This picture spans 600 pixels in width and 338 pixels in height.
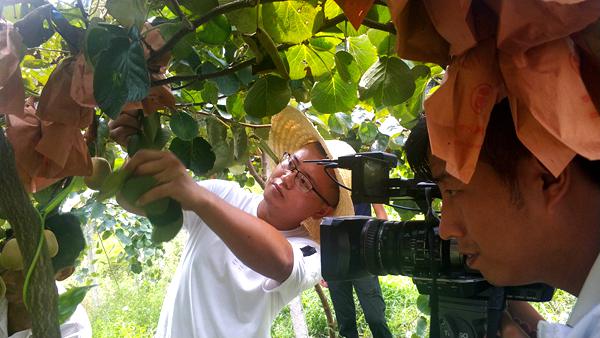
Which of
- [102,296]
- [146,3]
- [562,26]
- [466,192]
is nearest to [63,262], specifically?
[146,3]

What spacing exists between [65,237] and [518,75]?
21.8 inches

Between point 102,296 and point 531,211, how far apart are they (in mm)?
5082

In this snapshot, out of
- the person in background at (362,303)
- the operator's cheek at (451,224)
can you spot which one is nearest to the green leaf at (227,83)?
the operator's cheek at (451,224)

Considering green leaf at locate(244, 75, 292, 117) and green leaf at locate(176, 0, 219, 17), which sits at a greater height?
green leaf at locate(176, 0, 219, 17)

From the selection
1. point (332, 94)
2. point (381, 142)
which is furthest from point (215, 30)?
point (381, 142)

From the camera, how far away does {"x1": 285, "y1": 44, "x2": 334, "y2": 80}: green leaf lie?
78cm

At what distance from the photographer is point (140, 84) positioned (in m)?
0.51

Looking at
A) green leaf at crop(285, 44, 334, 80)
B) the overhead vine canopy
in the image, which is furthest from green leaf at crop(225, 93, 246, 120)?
green leaf at crop(285, 44, 334, 80)

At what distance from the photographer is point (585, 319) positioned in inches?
18.8

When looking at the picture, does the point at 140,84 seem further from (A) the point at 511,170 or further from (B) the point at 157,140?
(A) the point at 511,170

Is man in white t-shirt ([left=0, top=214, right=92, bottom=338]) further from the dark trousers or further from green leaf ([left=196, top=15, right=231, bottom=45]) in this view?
the dark trousers

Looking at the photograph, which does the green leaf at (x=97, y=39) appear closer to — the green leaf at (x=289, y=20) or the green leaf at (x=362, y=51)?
the green leaf at (x=289, y=20)

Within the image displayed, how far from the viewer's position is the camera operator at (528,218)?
0.56 meters

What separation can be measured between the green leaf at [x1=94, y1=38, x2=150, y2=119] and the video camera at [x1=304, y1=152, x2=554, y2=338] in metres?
0.44
